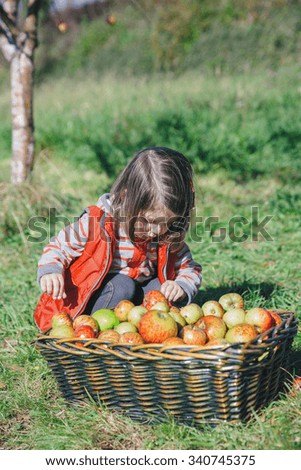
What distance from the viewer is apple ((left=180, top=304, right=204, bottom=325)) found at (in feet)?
8.34

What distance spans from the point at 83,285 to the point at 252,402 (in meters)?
1.08

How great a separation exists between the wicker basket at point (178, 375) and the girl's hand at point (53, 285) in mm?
285

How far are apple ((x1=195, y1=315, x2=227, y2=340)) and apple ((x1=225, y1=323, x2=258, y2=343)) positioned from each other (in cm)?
8

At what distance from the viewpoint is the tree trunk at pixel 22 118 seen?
5254 millimetres

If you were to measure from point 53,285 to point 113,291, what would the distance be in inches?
17.9

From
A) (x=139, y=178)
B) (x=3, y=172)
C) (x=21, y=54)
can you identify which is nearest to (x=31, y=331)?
(x=139, y=178)

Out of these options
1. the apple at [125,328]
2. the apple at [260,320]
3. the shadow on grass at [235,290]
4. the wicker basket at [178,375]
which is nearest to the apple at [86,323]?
the apple at [125,328]

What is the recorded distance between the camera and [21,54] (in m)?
5.20

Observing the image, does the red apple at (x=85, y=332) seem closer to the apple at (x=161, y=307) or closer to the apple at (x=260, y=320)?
the apple at (x=161, y=307)

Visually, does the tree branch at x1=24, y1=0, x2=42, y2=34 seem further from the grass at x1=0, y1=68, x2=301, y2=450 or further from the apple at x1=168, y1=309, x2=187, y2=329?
the apple at x1=168, y1=309, x2=187, y2=329

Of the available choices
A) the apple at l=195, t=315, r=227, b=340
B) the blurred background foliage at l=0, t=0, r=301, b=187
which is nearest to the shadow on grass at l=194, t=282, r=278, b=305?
the apple at l=195, t=315, r=227, b=340

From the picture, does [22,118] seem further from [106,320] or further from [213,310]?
[213,310]

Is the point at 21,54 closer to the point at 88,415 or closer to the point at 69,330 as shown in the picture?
the point at 69,330

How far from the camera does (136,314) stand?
Result: 2531mm
